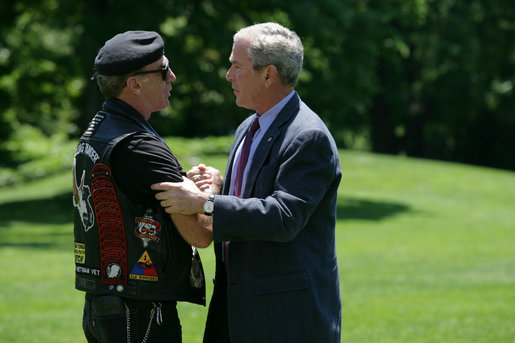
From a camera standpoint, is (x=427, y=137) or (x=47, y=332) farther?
(x=427, y=137)

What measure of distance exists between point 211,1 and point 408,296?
40.8 feet

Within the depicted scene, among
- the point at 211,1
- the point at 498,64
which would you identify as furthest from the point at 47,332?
the point at 498,64

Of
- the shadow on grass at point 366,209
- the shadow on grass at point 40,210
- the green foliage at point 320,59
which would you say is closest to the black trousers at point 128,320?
the green foliage at point 320,59

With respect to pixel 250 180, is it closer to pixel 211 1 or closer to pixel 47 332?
pixel 47 332

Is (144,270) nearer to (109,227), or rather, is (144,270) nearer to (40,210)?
(109,227)

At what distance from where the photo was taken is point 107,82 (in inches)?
126

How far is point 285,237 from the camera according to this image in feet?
9.87

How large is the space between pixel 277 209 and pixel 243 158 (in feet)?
1.69

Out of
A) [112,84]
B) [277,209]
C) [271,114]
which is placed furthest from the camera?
[271,114]

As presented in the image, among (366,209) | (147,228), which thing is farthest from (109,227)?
(366,209)

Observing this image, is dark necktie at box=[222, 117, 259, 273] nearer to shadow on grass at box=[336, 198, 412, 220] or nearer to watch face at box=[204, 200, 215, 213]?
watch face at box=[204, 200, 215, 213]

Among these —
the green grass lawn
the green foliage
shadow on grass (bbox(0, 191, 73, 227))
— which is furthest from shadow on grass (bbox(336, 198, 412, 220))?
shadow on grass (bbox(0, 191, 73, 227))

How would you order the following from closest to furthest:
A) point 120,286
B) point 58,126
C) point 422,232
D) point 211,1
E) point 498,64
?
point 120,286 < point 422,232 < point 211,1 < point 498,64 < point 58,126

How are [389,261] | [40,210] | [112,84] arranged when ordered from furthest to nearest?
[40,210], [389,261], [112,84]
